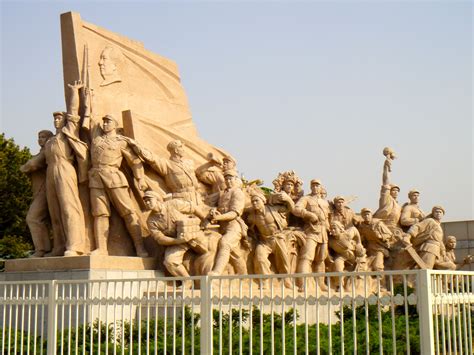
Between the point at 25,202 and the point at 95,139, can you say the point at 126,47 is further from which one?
the point at 25,202

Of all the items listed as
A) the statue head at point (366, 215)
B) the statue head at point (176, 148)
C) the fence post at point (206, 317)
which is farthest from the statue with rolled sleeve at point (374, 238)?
the fence post at point (206, 317)

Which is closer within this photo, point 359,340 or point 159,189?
point 359,340

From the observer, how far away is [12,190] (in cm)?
1939

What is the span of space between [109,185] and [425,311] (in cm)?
589

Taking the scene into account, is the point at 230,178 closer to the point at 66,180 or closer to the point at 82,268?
the point at 66,180

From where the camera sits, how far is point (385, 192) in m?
14.0

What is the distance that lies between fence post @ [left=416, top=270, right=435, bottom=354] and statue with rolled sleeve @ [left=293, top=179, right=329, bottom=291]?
661 centimetres

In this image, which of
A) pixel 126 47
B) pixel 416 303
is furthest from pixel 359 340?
pixel 126 47

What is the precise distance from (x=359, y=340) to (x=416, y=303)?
7.11ft

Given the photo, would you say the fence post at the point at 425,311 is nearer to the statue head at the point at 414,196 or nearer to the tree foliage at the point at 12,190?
the statue head at the point at 414,196

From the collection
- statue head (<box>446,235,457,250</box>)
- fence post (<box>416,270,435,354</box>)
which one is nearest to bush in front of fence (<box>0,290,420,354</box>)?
fence post (<box>416,270,435,354</box>)

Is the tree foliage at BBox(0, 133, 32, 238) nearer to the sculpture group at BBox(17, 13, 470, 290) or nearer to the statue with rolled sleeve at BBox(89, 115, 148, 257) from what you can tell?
the sculpture group at BBox(17, 13, 470, 290)

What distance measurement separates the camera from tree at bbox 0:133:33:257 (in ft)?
63.2

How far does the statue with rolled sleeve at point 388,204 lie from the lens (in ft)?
44.7
